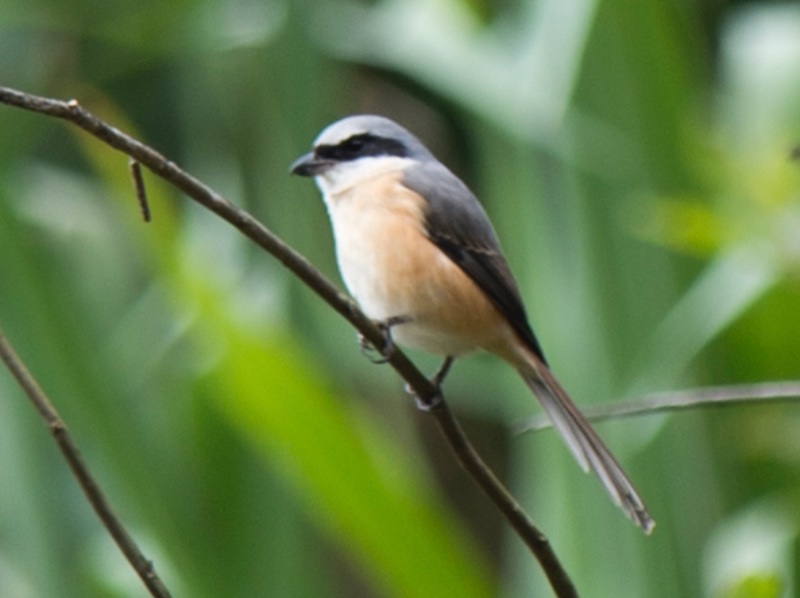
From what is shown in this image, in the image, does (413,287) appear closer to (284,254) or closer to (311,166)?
(311,166)

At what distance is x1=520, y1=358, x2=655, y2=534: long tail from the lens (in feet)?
5.08

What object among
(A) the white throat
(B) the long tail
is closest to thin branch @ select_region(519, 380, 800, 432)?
(B) the long tail

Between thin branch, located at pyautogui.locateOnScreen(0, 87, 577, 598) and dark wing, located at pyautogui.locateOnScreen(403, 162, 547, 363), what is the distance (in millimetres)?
555

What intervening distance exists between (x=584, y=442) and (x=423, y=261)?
0.34 metres

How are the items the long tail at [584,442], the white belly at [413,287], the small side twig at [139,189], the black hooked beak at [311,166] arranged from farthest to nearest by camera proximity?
the black hooked beak at [311,166] → the white belly at [413,287] → the long tail at [584,442] → the small side twig at [139,189]

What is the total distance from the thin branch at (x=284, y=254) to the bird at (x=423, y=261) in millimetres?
497

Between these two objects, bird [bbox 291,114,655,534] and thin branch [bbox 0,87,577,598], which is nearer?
thin branch [bbox 0,87,577,598]

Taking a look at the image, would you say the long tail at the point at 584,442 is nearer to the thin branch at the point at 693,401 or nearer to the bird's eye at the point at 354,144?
the thin branch at the point at 693,401

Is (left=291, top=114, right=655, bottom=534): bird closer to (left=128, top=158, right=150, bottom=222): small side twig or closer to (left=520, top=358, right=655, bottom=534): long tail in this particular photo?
(left=520, top=358, right=655, bottom=534): long tail

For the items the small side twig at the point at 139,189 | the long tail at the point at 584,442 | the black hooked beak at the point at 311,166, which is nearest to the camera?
the small side twig at the point at 139,189

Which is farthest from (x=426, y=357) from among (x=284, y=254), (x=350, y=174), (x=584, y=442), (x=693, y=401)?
(x=284, y=254)

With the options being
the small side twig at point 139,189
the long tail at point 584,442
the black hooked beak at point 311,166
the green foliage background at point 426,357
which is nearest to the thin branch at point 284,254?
the small side twig at point 139,189

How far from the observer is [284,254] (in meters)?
1.23

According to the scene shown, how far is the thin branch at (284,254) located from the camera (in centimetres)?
116
